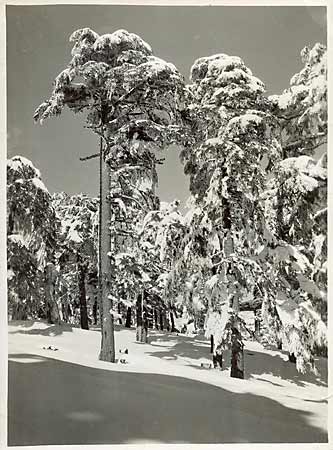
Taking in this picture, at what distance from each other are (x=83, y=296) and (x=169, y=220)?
97cm

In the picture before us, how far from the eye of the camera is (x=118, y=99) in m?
4.62

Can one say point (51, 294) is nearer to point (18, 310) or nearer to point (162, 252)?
point (18, 310)

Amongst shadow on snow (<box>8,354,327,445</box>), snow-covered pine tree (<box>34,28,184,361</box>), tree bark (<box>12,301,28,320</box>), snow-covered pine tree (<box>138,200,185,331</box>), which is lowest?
shadow on snow (<box>8,354,327,445</box>)

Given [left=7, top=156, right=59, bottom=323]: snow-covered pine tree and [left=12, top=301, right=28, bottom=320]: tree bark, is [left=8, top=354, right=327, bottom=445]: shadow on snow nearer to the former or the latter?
[left=12, top=301, right=28, bottom=320]: tree bark

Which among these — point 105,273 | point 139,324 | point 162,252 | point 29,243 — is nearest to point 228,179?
point 162,252

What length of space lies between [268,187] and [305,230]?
480 mm

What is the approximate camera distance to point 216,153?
4609 mm

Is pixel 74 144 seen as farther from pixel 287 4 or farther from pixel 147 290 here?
pixel 287 4

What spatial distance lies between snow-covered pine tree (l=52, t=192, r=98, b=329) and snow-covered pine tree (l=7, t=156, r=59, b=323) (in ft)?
0.28

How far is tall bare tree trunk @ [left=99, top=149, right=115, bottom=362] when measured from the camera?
450 cm

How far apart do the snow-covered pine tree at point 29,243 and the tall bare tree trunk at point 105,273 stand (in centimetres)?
40

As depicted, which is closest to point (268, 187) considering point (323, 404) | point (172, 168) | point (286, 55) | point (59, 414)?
point (172, 168)

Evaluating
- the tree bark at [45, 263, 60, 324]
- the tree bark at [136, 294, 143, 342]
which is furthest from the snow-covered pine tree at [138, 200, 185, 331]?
the tree bark at [45, 263, 60, 324]

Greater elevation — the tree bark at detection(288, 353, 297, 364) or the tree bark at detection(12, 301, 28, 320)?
the tree bark at detection(12, 301, 28, 320)
